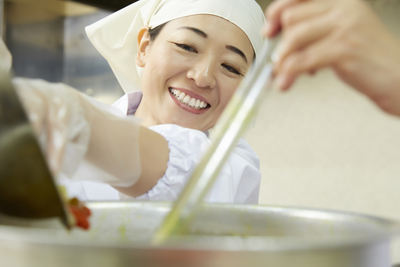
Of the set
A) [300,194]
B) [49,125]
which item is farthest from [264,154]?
[49,125]

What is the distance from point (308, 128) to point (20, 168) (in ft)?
8.66

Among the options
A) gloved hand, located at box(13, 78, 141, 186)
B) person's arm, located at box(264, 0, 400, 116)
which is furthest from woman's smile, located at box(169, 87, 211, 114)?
person's arm, located at box(264, 0, 400, 116)

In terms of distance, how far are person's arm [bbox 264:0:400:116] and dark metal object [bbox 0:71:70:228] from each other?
211 mm

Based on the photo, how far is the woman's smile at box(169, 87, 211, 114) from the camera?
0.88m

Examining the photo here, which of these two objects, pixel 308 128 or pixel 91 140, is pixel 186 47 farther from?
pixel 308 128

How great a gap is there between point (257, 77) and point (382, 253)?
0.46 feet

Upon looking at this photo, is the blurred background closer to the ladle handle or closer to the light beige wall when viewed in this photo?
the light beige wall

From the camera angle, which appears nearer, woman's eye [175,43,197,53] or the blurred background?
woman's eye [175,43,197,53]

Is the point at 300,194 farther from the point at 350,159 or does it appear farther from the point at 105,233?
the point at 105,233

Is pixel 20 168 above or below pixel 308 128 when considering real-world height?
above

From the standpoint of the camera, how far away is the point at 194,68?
0.85m

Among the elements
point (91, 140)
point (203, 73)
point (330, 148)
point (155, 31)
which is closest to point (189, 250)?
point (91, 140)

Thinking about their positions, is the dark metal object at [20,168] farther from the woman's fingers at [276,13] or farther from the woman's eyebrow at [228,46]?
the woman's eyebrow at [228,46]

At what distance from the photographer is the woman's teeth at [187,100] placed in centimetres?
88
